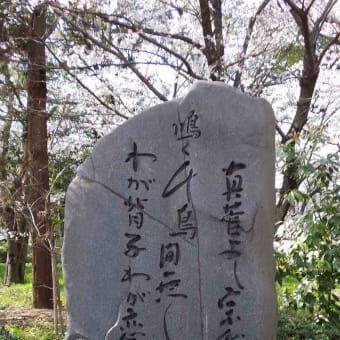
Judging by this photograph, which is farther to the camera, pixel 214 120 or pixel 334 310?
pixel 334 310

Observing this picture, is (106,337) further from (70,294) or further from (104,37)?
(104,37)

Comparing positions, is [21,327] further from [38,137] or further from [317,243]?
[317,243]

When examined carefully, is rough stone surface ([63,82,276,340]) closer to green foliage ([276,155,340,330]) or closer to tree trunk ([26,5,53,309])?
green foliage ([276,155,340,330])

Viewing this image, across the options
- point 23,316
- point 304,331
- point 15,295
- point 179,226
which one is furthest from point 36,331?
point 179,226

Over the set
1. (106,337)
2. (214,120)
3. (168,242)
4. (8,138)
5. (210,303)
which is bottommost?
(106,337)

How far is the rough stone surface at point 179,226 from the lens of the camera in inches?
142

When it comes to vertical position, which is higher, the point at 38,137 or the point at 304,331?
the point at 38,137

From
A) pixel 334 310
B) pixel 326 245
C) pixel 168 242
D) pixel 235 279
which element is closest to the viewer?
pixel 235 279

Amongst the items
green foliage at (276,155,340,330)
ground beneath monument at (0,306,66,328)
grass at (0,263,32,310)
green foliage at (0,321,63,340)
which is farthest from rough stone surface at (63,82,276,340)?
grass at (0,263,32,310)

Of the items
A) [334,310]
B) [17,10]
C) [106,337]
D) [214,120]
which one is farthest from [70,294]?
[17,10]

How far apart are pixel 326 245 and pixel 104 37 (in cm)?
478

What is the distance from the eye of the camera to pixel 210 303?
3.66m

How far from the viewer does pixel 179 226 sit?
12.4 feet

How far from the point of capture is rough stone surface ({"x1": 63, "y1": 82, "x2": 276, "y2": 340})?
3.60 m
